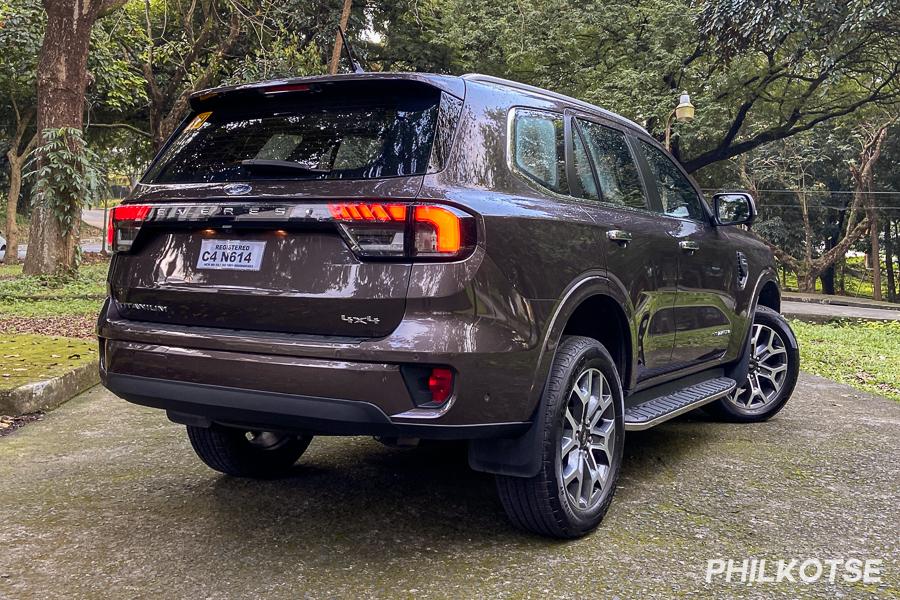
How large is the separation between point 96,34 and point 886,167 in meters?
30.8

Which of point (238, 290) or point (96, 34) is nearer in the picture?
point (238, 290)

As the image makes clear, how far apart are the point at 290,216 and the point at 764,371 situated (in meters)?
3.77

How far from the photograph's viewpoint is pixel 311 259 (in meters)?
2.67

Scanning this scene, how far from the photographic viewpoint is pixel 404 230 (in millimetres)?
2576

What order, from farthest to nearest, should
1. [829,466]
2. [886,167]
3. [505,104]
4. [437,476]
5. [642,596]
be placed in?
[886,167], [829,466], [437,476], [505,104], [642,596]

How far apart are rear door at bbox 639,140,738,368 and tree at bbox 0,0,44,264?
12.3 metres

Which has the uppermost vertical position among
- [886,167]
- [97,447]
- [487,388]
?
[886,167]

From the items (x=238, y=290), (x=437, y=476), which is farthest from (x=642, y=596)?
(x=238, y=290)

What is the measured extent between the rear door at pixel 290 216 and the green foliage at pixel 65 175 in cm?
955

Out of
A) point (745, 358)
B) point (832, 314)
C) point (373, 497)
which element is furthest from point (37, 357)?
point (832, 314)

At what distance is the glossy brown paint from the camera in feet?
8.37

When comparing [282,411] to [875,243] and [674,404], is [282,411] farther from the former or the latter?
[875,243]

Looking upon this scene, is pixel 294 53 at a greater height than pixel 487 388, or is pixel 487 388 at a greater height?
pixel 294 53

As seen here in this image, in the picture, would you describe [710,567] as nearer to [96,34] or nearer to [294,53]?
[294,53]
